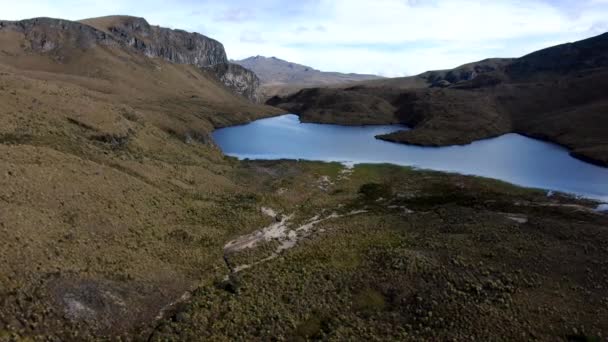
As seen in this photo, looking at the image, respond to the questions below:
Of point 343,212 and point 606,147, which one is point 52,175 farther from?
point 606,147

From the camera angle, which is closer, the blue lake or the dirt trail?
the dirt trail

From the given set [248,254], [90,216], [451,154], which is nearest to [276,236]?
[248,254]

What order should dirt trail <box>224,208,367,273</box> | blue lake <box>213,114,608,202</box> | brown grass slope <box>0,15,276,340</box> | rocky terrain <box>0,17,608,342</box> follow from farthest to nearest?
blue lake <box>213,114,608,202</box> → dirt trail <box>224,208,367,273</box> → rocky terrain <box>0,17,608,342</box> → brown grass slope <box>0,15,276,340</box>

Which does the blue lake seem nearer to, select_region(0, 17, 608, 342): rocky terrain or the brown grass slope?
select_region(0, 17, 608, 342): rocky terrain

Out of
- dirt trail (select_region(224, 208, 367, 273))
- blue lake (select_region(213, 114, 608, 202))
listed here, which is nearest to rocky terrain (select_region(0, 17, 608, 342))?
dirt trail (select_region(224, 208, 367, 273))

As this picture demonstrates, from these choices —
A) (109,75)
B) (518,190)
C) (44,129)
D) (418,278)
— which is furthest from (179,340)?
(109,75)

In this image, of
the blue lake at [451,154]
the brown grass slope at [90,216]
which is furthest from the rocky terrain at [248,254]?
the blue lake at [451,154]

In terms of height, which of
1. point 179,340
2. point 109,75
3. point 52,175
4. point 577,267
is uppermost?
point 109,75
